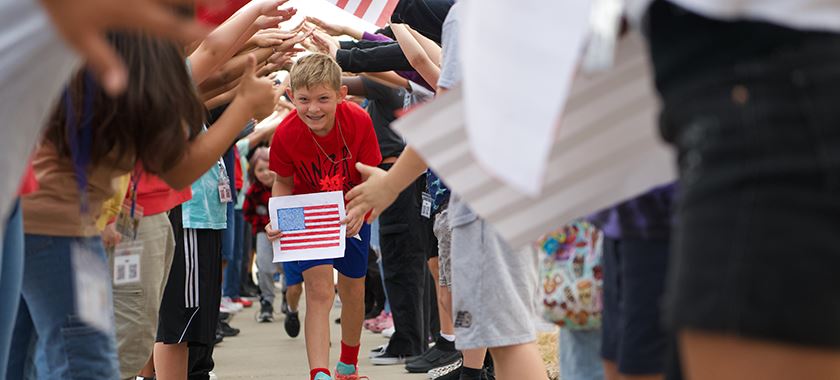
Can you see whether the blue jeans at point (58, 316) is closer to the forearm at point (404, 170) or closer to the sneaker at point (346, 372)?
the forearm at point (404, 170)

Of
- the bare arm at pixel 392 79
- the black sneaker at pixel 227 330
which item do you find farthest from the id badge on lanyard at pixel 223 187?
the black sneaker at pixel 227 330

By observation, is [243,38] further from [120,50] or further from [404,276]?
[404,276]

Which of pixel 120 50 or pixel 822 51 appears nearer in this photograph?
pixel 822 51

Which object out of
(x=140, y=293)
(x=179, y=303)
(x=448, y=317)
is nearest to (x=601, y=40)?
(x=140, y=293)

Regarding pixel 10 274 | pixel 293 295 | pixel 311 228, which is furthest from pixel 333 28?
pixel 10 274

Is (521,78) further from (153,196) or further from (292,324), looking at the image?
(292,324)

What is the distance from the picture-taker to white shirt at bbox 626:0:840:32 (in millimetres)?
Answer: 1518

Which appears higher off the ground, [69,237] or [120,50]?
[120,50]

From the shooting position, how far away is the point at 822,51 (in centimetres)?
151

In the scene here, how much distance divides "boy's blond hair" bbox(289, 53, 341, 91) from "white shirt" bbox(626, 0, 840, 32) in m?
4.98

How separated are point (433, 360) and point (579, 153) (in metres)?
5.25

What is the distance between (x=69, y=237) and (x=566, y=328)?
1.39 metres

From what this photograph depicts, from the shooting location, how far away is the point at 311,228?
20.1ft

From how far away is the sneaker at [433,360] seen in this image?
7.06 metres
